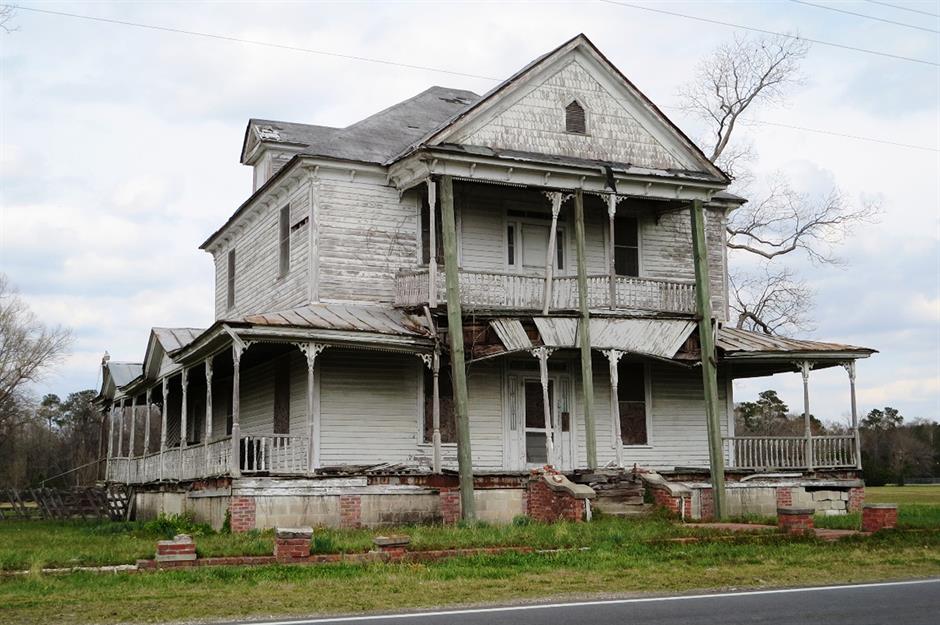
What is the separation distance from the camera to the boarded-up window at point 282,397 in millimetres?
25016

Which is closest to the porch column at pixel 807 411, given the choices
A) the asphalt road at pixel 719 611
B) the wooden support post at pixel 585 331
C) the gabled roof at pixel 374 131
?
the wooden support post at pixel 585 331

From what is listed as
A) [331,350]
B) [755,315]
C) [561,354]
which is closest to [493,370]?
[561,354]

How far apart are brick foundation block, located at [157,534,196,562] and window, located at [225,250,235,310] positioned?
55.4 feet

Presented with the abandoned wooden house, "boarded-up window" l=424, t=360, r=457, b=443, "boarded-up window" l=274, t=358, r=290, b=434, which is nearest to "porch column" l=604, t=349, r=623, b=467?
the abandoned wooden house

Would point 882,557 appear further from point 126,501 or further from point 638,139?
point 126,501

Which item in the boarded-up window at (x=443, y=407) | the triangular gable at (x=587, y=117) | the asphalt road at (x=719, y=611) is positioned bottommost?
the asphalt road at (x=719, y=611)

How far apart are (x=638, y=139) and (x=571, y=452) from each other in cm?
754

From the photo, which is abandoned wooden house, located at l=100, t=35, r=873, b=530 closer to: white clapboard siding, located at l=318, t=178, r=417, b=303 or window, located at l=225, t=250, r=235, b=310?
white clapboard siding, located at l=318, t=178, r=417, b=303

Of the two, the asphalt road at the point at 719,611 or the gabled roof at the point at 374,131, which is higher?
the gabled roof at the point at 374,131

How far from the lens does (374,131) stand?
26594mm

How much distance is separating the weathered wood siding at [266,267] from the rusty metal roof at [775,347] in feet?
32.5

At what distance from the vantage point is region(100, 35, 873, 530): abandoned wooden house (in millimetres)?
22047

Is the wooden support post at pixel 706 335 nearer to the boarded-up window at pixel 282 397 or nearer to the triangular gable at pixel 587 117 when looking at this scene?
the triangular gable at pixel 587 117

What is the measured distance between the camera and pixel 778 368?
28.3m
